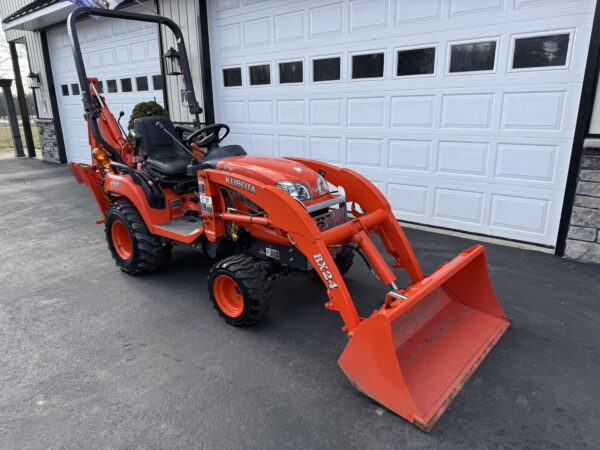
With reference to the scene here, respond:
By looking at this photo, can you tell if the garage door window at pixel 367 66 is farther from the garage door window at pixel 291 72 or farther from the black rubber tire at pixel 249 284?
the black rubber tire at pixel 249 284

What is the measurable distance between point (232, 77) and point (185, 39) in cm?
119

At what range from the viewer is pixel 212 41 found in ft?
22.9

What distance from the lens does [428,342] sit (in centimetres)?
270

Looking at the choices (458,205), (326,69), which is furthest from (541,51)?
(326,69)

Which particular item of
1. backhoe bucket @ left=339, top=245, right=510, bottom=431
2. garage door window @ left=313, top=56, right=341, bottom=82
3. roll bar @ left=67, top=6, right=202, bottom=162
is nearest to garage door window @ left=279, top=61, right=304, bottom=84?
garage door window @ left=313, top=56, right=341, bottom=82

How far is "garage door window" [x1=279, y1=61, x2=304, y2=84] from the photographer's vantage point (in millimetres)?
6051

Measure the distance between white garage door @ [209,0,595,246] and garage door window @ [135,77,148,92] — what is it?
264 cm

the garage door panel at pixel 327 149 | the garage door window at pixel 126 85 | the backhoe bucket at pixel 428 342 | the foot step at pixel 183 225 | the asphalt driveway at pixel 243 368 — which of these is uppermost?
the garage door window at pixel 126 85

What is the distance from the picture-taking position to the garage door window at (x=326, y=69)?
5.68 metres

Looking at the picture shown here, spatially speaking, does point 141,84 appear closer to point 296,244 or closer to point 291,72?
point 291,72

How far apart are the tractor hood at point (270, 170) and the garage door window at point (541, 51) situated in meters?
2.72

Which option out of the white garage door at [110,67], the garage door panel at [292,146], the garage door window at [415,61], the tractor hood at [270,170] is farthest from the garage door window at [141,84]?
the tractor hood at [270,170]

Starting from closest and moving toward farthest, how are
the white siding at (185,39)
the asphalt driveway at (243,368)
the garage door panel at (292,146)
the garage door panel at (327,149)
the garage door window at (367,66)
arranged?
the asphalt driveway at (243,368) → the garage door window at (367,66) → the garage door panel at (327,149) → the garage door panel at (292,146) → the white siding at (185,39)

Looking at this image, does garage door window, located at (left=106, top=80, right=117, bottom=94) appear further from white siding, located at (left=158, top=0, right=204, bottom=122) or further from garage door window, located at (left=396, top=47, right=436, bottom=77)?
garage door window, located at (left=396, top=47, right=436, bottom=77)
